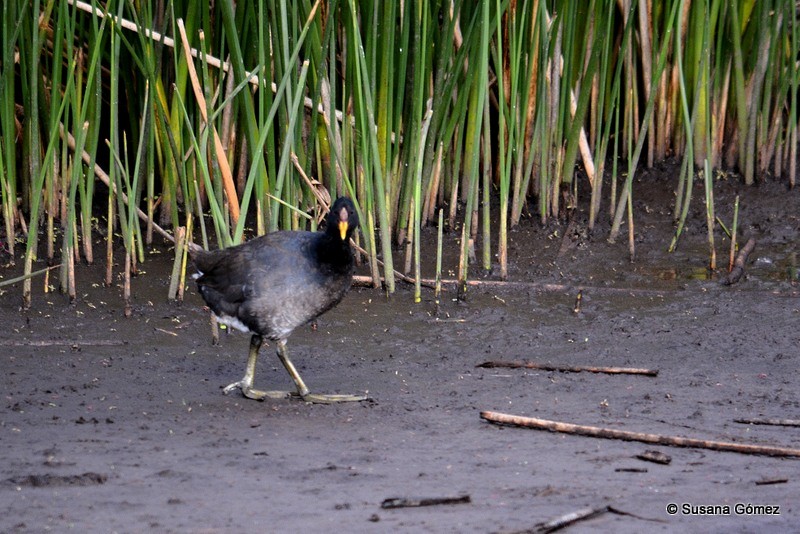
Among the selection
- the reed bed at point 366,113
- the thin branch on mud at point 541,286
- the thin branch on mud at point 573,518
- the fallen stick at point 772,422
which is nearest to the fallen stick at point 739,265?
the reed bed at point 366,113

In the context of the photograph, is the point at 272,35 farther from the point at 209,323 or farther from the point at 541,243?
the point at 541,243

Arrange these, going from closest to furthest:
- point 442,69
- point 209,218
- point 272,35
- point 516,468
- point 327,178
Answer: point 516,468 → point 272,35 → point 442,69 → point 327,178 → point 209,218

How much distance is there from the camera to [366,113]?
5375 millimetres

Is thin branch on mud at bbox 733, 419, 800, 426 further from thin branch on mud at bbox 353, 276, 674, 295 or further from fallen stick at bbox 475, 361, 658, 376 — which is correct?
thin branch on mud at bbox 353, 276, 674, 295

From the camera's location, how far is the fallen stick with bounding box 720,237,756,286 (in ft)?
19.9

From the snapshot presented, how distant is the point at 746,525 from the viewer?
313cm

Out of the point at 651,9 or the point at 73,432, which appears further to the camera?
the point at 651,9

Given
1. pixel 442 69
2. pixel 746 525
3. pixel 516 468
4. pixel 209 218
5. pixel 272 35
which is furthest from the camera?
pixel 209 218

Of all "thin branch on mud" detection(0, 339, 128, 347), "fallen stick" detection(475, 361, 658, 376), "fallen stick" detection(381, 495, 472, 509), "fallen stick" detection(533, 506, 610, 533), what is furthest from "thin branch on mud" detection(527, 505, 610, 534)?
"thin branch on mud" detection(0, 339, 128, 347)

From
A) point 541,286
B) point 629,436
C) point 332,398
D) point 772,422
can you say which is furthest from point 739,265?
point 332,398

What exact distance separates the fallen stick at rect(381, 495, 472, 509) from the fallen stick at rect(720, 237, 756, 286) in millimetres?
3346

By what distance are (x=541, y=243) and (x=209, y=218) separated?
2032mm

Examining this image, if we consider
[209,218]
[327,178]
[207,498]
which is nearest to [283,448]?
[207,498]

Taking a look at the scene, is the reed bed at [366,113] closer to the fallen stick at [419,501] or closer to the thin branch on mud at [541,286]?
the thin branch on mud at [541,286]
